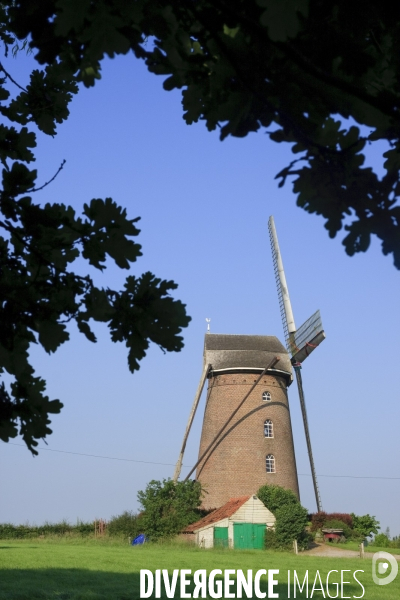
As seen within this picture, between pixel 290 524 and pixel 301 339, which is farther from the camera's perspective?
pixel 301 339

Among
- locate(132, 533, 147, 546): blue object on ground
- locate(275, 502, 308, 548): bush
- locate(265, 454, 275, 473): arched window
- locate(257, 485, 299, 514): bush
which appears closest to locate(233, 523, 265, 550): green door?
locate(275, 502, 308, 548): bush

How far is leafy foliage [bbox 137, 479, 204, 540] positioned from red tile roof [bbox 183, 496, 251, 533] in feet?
1.51

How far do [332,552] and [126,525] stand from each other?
10438 millimetres

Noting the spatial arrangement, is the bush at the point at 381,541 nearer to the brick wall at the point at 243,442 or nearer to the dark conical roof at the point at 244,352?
the brick wall at the point at 243,442

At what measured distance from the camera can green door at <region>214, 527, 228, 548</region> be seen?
30.2 m

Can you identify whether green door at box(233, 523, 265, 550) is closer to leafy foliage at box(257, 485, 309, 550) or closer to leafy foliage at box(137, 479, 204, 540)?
leafy foliage at box(257, 485, 309, 550)

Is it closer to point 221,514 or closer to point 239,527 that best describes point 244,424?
point 221,514

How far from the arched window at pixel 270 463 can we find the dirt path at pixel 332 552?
4.07m

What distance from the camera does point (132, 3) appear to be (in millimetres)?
1888

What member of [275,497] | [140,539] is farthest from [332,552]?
[140,539]

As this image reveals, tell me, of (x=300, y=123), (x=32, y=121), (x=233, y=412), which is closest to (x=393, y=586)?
(x=233, y=412)

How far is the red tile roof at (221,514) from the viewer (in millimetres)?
30586

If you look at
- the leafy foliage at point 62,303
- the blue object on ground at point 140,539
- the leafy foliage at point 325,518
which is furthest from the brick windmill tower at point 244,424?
the leafy foliage at point 62,303

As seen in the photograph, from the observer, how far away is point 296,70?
196 centimetres
